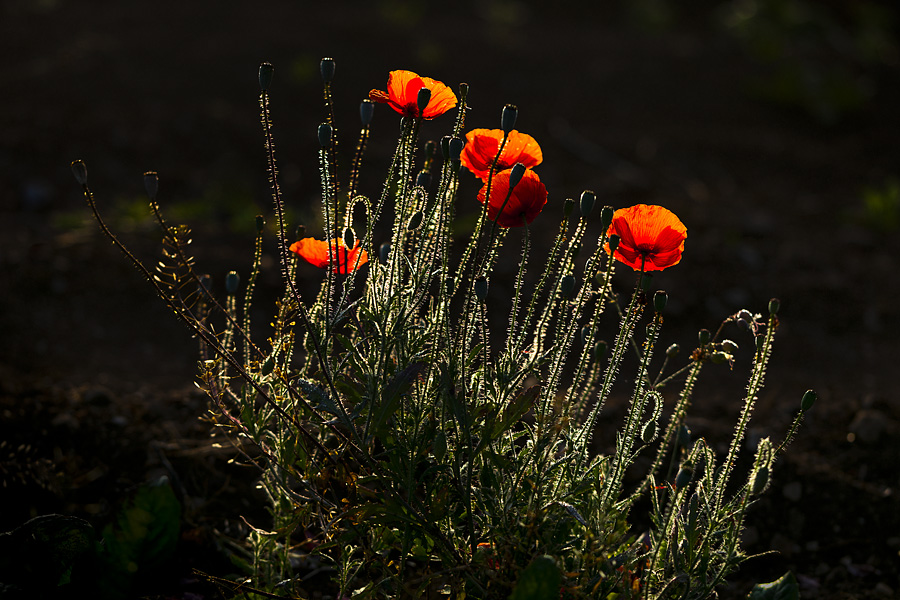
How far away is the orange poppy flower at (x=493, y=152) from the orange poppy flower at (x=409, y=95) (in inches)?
3.4

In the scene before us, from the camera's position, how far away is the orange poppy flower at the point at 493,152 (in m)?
1.49

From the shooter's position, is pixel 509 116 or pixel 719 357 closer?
pixel 509 116

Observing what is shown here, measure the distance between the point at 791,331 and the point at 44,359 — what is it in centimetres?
314

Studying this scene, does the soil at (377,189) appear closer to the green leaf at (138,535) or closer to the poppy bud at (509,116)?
the green leaf at (138,535)

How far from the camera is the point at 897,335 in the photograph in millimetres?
3682

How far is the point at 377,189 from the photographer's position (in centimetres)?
482

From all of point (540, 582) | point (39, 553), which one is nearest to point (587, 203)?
point (540, 582)

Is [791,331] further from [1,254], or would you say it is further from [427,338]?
[1,254]

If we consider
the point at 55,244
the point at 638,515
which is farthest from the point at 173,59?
the point at 638,515

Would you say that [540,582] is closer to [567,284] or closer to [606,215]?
[567,284]

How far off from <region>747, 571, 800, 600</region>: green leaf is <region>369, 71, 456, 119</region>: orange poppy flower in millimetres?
1085

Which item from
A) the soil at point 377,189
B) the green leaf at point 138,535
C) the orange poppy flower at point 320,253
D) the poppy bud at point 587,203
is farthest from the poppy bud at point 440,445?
the soil at point 377,189

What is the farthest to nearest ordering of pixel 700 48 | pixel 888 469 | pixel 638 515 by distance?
pixel 700 48 < pixel 888 469 < pixel 638 515

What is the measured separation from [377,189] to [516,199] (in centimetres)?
346
